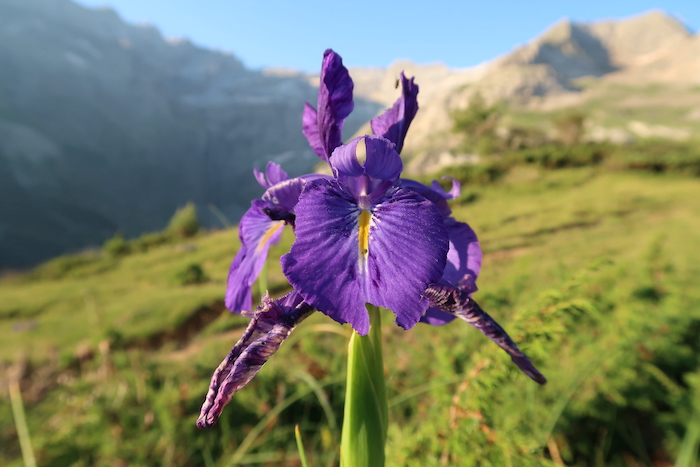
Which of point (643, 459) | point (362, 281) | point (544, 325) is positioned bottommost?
point (643, 459)

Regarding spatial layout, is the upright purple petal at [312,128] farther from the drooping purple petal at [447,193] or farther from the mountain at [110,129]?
the mountain at [110,129]

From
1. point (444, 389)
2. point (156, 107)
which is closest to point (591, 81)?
point (156, 107)

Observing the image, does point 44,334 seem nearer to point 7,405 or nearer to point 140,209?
point 7,405

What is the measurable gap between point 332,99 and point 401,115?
198 millimetres

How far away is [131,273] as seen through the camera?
9953 millimetres

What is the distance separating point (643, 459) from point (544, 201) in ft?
32.1

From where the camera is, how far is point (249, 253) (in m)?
1.12

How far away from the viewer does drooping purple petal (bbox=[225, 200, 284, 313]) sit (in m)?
1.08

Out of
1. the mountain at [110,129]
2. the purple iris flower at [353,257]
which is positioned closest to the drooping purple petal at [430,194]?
the purple iris flower at [353,257]

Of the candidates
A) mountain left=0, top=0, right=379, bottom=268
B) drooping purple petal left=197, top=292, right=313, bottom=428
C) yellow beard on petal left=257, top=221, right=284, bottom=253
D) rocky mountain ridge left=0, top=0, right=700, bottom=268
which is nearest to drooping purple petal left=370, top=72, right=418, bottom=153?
yellow beard on petal left=257, top=221, right=284, bottom=253

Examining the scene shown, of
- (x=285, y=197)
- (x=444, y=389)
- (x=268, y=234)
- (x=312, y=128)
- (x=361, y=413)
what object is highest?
(x=312, y=128)

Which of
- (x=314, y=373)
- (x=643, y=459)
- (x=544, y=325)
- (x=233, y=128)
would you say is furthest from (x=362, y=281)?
(x=233, y=128)

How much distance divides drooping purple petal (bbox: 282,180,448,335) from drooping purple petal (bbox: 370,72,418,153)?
292 millimetres

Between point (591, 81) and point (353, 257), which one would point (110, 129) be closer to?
point (353, 257)
